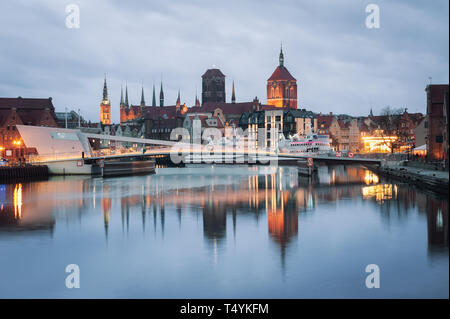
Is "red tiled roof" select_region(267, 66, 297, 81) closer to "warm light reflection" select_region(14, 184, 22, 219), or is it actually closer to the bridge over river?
the bridge over river

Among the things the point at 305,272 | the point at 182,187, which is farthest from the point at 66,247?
the point at 182,187

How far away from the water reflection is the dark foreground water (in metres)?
0.12

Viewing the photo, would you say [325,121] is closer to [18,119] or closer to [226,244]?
[18,119]

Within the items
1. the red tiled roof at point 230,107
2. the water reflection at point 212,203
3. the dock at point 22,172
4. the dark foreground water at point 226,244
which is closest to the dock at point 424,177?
the water reflection at point 212,203

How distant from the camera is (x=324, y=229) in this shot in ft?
94.0

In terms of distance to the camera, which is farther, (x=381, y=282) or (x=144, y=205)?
(x=144, y=205)

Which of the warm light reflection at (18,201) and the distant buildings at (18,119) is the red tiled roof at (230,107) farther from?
the warm light reflection at (18,201)

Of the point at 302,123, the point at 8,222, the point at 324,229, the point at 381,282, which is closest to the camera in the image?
the point at 381,282

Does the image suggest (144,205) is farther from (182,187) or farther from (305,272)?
(305,272)

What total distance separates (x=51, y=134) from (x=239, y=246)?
181 feet

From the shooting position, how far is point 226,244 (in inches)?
979

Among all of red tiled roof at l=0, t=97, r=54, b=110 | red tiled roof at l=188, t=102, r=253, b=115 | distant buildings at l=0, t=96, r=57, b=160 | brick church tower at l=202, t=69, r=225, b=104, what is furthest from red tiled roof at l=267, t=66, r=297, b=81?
red tiled roof at l=0, t=97, r=54, b=110

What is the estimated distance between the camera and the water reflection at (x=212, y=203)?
2944 cm

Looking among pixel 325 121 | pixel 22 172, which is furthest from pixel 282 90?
pixel 22 172
